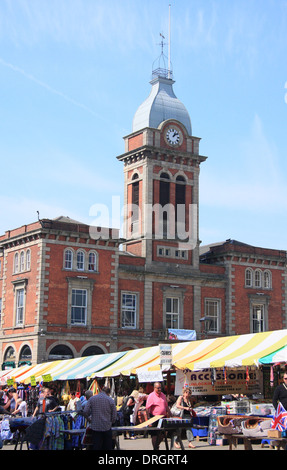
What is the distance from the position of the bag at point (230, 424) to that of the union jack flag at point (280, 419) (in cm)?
329

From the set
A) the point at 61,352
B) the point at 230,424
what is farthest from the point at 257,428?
the point at 61,352

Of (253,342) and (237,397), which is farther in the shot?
(237,397)

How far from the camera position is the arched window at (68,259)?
4672 centimetres

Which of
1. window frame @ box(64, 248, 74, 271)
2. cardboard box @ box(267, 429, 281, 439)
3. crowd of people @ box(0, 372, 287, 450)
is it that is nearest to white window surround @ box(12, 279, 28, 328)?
window frame @ box(64, 248, 74, 271)

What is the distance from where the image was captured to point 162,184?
174 feet

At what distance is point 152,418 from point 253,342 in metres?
7.00

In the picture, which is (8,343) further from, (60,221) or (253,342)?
(253,342)

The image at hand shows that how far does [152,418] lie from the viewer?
55.8 feet

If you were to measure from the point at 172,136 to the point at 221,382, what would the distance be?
30.9m

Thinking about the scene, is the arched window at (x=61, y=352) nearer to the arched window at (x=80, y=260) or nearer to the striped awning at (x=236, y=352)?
the arched window at (x=80, y=260)

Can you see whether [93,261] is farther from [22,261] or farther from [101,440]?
[101,440]

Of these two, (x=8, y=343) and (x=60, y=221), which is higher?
(x=60, y=221)

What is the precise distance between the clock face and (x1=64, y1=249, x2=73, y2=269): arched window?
12.3m

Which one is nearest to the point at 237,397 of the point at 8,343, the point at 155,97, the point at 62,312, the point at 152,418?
the point at 152,418
